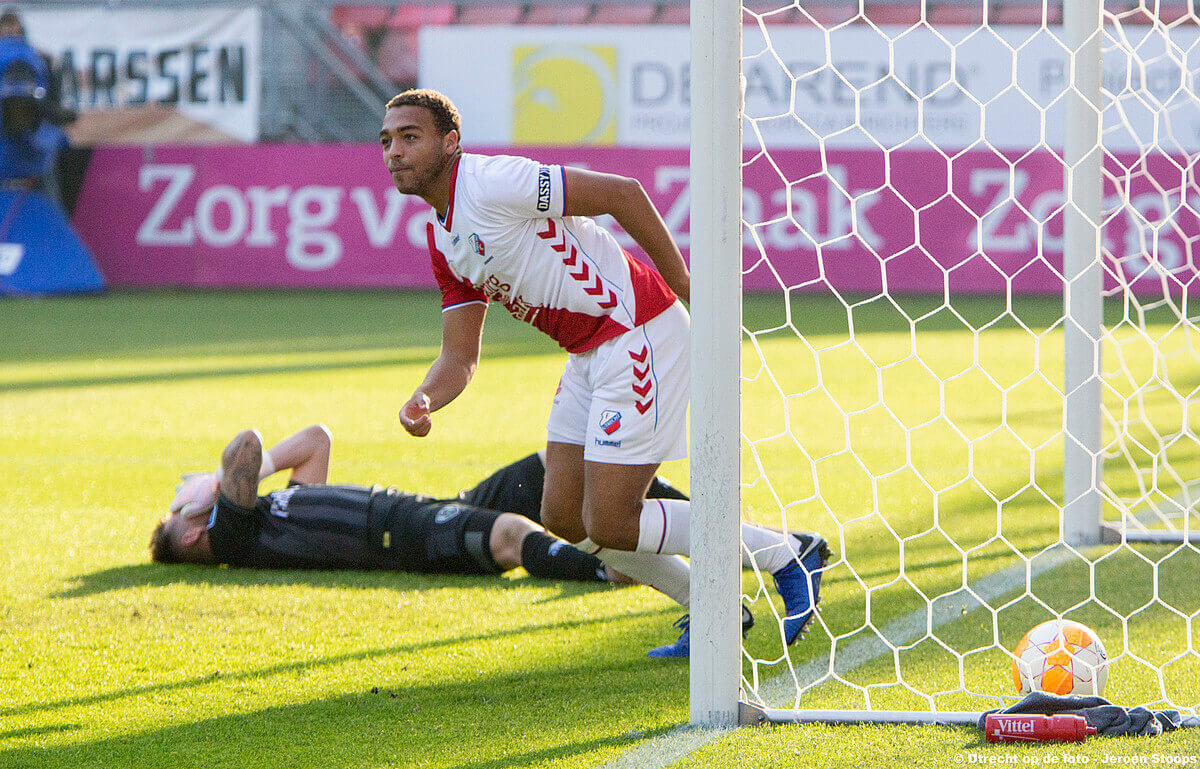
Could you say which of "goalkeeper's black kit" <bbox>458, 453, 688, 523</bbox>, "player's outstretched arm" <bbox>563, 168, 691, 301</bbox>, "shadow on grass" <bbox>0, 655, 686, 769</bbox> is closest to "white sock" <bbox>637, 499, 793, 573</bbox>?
"shadow on grass" <bbox>0, 655, 686, 769</bbox>

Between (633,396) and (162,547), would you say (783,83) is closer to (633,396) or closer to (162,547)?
(162,547)

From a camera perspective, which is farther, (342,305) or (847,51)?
(847,51)

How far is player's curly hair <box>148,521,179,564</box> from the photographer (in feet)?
15.8

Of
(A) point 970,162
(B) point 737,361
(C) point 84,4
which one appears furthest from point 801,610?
(C) point 84,4

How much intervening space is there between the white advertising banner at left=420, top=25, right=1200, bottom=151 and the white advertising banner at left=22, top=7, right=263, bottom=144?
228 cm

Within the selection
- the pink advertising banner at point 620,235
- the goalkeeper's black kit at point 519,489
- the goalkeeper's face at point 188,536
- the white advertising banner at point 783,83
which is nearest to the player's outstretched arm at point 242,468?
the goalkeeper's face at point 188,536

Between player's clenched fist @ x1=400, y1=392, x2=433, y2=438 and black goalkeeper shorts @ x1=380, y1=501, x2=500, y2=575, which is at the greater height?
player's clenched fist @ x1=400, y1=392, x2=433, y2=438

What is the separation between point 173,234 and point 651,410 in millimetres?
13305

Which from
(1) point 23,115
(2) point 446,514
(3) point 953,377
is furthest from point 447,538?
(1) point 23,115

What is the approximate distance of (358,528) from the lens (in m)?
4.71

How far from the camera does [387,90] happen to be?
19.1 meters

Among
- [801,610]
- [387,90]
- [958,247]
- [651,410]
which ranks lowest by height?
[801,610]

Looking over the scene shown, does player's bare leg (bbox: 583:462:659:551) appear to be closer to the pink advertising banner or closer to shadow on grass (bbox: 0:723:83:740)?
shadow on grass (bbox: 0:723:83:740)

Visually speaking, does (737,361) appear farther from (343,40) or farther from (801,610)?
(343,40)
